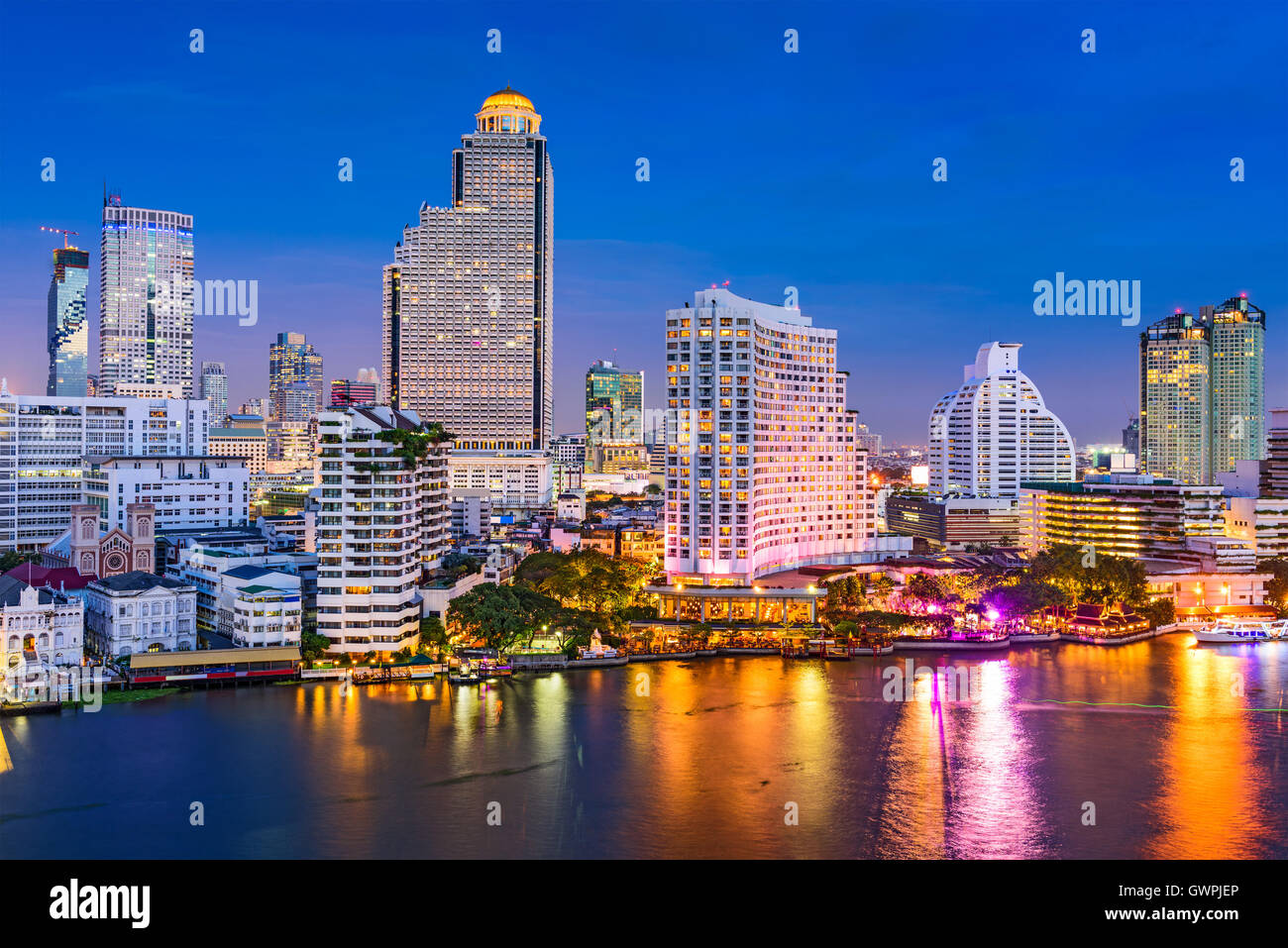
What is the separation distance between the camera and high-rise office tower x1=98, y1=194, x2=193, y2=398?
378 ft

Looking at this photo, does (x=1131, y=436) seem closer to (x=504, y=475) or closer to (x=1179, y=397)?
(x=1179, y=397)

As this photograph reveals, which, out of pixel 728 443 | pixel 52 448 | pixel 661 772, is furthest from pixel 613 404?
pixel 661 772

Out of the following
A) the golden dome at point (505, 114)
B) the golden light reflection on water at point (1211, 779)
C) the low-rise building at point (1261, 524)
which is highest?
the golden dome at point (505, 114)

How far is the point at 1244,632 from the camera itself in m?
38.7

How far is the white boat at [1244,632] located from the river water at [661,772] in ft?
25.0

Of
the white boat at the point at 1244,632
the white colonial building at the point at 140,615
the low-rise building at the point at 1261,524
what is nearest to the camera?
the white colonial building at the point at 140,615

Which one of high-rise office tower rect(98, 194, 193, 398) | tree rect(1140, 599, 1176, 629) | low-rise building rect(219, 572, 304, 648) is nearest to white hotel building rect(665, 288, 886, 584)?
tree rect(1140, 599, 1176, 629)

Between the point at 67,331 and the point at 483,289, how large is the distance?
209 ft

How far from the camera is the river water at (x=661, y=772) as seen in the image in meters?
17.7

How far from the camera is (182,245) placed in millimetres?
117688

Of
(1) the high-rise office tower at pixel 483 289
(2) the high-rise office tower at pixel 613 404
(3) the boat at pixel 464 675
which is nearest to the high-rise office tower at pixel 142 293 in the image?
(1) the high-rise office tower at pixel 483 289

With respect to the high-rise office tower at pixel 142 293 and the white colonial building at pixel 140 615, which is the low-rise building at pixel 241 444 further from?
the white colonial building at pixel 140 615
